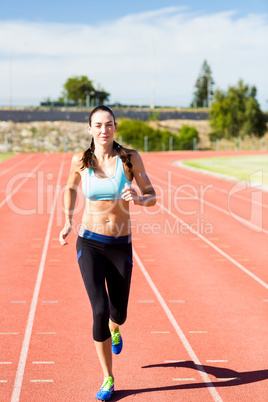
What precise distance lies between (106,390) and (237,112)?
66.9 m

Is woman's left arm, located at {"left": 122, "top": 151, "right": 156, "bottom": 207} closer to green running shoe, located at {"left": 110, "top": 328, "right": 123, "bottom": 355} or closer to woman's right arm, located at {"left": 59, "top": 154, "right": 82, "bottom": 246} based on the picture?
woman's right arm, located at {"left": 59, "top": 154, "right": 82, "bottom": 246}

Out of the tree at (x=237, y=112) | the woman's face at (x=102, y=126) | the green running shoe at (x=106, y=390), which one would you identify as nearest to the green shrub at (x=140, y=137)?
the tree at (x=237, y=112)

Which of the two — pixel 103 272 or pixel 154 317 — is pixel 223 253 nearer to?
pixel 154 317

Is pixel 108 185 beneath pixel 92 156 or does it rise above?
beneath

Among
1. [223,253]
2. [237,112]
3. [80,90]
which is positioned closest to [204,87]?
[80,90]

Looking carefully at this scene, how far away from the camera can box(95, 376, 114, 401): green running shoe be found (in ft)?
13.8

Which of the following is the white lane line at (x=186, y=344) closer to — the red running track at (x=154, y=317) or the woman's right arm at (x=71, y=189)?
the red running track at (x=154, y=317)

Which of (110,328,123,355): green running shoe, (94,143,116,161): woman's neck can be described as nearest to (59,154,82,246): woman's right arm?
(94,143,116,161): woman's neck

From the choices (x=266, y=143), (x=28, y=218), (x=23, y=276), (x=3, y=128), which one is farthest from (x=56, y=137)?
(x=23, y=276)

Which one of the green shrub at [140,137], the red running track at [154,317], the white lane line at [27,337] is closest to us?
the white lane line at [27,337]

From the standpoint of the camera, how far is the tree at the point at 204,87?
430 ft

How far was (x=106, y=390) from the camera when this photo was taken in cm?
422

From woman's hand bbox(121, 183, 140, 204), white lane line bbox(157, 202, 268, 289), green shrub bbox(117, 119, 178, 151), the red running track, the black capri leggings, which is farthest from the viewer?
green shrub bbox(117, 119, 178, 151)

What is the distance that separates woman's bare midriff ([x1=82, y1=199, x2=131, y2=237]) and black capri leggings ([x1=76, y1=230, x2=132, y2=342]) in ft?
0.14
